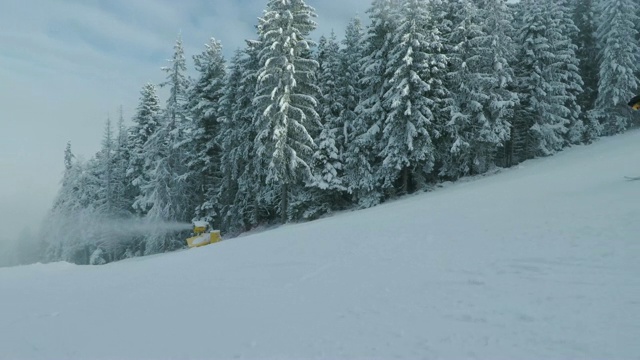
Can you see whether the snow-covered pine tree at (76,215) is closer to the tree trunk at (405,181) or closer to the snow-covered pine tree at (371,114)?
the snow-covered pine tree at (371,114)

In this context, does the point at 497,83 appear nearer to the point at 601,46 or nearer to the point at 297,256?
the point at 601,46

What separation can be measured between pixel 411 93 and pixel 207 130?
54.3 ft

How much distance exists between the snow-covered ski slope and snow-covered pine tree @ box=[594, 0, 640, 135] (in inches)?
1142

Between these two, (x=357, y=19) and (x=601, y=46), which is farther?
(x=601, y=46)

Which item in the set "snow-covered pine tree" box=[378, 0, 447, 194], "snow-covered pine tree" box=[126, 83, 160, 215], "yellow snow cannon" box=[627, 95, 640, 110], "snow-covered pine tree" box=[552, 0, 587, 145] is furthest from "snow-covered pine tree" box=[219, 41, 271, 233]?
"snow-covered pine tree" box=[552, 0, 587, 145]

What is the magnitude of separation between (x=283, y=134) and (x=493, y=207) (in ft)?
50.0

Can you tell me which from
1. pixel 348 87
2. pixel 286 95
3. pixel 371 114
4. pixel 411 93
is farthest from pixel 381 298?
pixel 348 87

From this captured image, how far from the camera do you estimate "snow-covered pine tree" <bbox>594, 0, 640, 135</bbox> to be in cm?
3284

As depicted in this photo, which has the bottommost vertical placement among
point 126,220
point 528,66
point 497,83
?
point 126,220

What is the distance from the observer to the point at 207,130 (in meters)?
32.3

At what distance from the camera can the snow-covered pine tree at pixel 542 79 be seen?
29.5 metres

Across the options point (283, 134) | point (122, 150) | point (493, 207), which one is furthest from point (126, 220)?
point (493, 207)

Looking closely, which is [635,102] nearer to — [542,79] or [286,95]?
[286,95]

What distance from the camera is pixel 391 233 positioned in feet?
32.5
